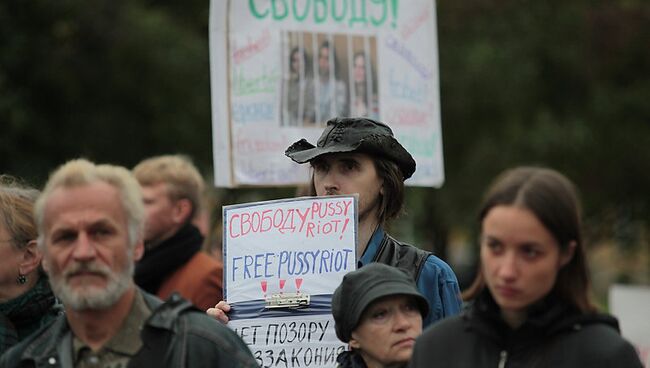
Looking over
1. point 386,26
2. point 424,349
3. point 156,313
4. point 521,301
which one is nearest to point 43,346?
point 156,313

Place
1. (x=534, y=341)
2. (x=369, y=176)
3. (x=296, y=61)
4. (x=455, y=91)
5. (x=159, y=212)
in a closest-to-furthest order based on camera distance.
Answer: (x=534, y=341) < (x=369, y=176) < (x=159, y=212) < (x=296, y=61) < (x=455, y=91)

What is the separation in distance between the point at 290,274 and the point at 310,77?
407cm

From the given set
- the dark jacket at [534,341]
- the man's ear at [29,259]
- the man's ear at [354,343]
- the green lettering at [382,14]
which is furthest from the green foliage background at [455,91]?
the dark jacket at [534,341]

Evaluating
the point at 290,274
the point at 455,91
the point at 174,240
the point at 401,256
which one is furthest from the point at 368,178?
the point at 455,91

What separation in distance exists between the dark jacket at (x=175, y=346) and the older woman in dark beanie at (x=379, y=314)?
0.79 metres

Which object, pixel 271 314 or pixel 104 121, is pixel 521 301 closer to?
pixel 271 314

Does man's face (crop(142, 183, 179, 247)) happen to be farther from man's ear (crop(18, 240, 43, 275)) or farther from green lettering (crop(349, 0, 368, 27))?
man's ear (crop(18, 240, 43, 275))

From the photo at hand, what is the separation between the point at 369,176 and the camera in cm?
599

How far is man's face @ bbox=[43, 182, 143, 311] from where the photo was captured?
4543mm

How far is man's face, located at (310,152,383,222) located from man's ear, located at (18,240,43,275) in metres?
1.13

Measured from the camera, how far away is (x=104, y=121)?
21.2 meters

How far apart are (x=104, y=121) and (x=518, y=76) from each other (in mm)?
6296

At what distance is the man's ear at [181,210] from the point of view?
8.84m

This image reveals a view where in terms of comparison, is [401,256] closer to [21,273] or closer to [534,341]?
[21,273]
